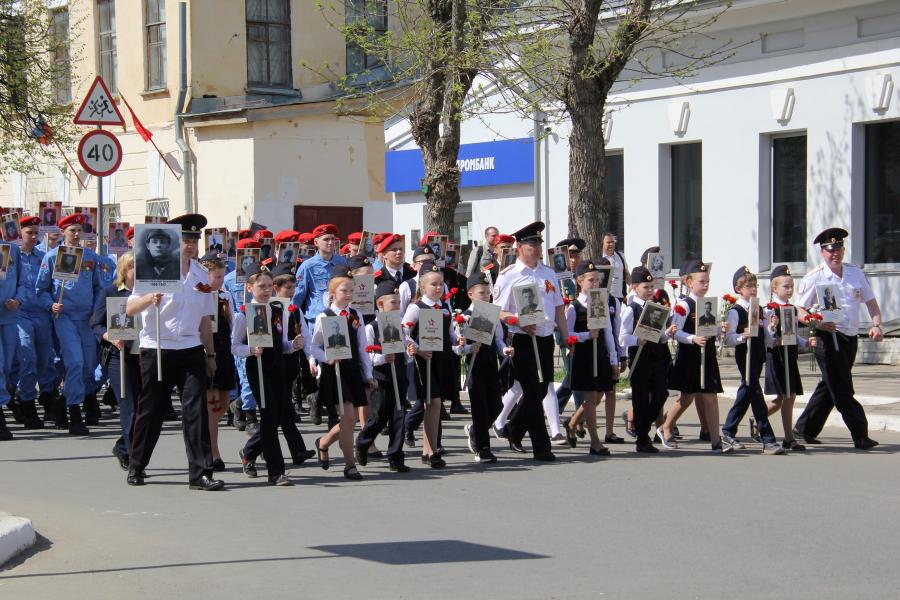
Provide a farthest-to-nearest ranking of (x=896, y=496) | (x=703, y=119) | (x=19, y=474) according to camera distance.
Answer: (x=703, y=119) < (x=19, y=474) < (x=896, y=496)

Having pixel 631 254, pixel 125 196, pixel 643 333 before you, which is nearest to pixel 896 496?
pixel 643 333

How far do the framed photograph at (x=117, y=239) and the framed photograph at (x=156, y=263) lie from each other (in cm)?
911

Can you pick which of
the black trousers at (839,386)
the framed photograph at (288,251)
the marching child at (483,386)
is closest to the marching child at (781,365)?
the black trousers at (839,386)

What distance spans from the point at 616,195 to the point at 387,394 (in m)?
13.4

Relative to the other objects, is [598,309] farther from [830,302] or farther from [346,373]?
[346,373]

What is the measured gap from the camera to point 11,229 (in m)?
15.7

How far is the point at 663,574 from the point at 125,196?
29831mm

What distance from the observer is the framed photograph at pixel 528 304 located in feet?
39.6

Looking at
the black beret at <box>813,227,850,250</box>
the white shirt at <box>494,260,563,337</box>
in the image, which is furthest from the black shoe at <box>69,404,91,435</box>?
the black beret at <box>813,227,850,250</box>

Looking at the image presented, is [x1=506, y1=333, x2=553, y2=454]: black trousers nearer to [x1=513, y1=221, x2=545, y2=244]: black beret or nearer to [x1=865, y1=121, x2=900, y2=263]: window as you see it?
[x1=513, y1=221, x2=545, y2=244]: black beret

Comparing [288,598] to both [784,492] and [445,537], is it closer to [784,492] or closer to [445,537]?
[445,537]

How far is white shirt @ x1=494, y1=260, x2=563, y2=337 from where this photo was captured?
40.2 feet

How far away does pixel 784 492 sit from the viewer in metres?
10.2

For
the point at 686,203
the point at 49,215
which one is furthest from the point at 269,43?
the point at 49,215
